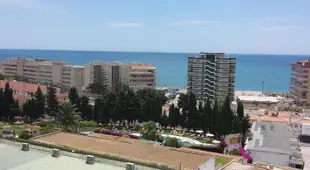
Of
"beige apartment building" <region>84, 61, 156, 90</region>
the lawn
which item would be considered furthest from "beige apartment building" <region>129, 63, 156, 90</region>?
the lawn

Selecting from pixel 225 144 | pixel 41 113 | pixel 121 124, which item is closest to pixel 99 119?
pixel 121 124

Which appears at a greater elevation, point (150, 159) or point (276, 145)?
point (150, 159)

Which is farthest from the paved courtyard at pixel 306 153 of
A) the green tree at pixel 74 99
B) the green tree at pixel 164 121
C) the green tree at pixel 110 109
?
the green tree at pixel 74 99

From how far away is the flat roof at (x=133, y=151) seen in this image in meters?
19.5

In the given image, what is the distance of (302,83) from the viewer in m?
82.5

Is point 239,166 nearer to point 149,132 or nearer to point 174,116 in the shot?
point 149,132

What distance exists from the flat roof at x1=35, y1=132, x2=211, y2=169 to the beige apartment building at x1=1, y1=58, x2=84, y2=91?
6676 centimetres

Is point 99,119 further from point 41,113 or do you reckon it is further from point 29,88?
point 29,88

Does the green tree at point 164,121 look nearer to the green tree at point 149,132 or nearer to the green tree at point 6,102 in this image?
the green tree at point 149,132

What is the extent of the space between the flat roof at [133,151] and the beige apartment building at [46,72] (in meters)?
66.8

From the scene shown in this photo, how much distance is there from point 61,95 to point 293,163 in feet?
150

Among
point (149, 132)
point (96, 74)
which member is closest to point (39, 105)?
point (149, 132)

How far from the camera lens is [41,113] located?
4862 cm

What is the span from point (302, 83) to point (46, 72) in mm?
62409
